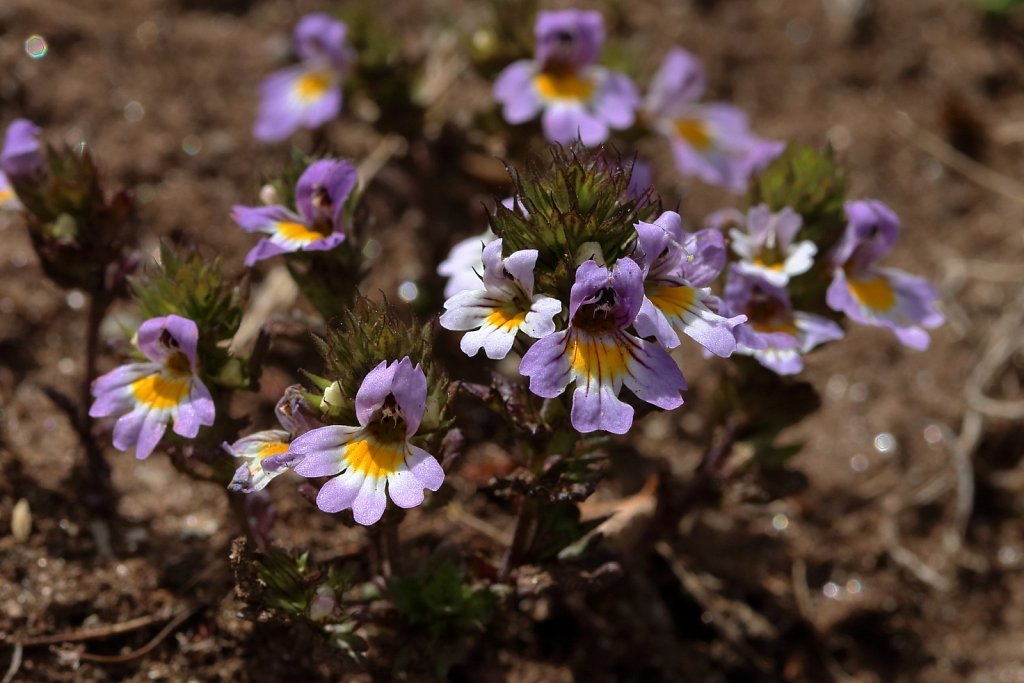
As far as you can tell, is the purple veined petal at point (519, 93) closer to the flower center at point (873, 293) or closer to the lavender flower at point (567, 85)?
the lavender flower at point (567, 85)

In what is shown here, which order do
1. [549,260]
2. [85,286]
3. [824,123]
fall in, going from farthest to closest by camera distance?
1. [824,123]
2. [85,286]
3. [549,260]

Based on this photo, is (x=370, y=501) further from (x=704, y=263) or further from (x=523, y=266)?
(x=704, y=263)

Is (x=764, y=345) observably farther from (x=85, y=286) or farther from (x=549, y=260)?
(x=85, y=286)

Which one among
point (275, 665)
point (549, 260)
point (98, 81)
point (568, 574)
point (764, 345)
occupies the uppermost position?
point (549, 260)

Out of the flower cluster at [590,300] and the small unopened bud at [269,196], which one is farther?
the small unopened bud at [269,196]

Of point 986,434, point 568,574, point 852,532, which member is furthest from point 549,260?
point 986,434

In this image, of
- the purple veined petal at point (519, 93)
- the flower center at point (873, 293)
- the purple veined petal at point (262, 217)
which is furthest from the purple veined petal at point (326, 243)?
the flower center at point (873, 293)

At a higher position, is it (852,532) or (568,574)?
(568,574)
